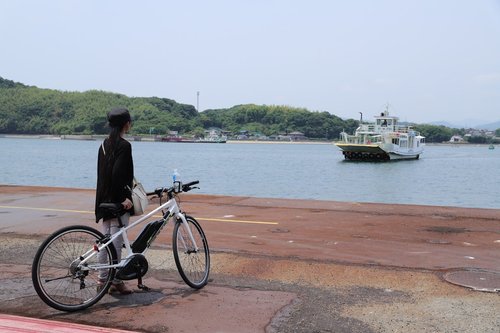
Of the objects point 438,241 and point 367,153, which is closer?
point 438,241

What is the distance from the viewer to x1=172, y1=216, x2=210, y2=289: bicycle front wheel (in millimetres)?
5270

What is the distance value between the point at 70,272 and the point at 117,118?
1433 millimetres

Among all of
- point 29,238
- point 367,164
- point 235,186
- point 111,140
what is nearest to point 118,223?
point 111,140

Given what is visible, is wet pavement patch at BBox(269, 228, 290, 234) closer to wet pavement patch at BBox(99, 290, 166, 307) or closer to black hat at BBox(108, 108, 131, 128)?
wet pavement patch at BBox(99, 290, 166, 307)

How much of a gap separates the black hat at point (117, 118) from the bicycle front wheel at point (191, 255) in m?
1.11

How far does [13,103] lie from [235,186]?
14297cm

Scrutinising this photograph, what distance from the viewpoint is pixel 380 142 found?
269 ft

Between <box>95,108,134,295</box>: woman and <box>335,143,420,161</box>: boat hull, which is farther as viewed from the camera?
<box>335,143,420,161</box>: boat hull

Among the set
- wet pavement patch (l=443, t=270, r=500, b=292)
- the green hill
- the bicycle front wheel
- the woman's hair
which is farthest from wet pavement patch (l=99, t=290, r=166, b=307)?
the green hill

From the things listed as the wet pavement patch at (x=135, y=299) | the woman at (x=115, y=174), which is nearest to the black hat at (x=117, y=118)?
the woman at (x=115, y=174)

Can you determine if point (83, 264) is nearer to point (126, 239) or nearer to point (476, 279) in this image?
point (126, 239)

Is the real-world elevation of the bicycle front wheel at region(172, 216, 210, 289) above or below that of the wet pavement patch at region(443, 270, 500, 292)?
above

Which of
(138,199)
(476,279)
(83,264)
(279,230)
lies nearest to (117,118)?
(138,199)

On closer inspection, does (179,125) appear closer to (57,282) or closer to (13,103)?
A: (13,103)
